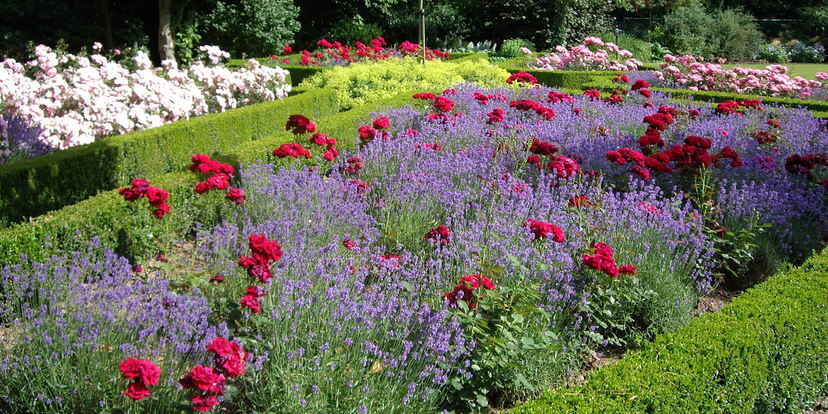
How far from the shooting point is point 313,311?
315cm

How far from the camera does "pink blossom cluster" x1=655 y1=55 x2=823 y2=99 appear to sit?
1143 centimetres

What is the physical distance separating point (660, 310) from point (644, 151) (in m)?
2.35

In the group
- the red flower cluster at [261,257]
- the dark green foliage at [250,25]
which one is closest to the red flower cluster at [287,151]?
the red flower cluster at [261,257]

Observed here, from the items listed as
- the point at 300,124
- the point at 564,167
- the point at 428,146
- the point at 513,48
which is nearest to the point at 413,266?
the point at 564,167

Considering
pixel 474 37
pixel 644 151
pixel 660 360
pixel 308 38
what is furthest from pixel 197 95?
pixel 474 37

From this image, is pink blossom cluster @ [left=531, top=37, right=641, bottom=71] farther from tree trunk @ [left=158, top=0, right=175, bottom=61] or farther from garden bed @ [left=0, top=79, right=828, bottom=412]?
tree trunk @ [left=158, top=0, right=175, bottom=61]

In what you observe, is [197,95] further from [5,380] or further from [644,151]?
[5,380]

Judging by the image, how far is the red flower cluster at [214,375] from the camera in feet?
7.67

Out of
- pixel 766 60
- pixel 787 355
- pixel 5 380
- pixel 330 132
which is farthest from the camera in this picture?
pixel 766 60

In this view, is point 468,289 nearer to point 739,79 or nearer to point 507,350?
point 507,350

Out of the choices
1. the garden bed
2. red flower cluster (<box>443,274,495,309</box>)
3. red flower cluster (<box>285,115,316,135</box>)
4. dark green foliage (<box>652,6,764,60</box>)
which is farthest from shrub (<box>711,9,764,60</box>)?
red flower cluster (<box>443,274,495,309</box>)

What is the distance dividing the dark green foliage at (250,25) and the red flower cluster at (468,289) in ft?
51.2

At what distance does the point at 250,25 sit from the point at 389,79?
27.2 feet

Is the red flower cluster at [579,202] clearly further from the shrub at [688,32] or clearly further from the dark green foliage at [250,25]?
the shrub at [688,32]
